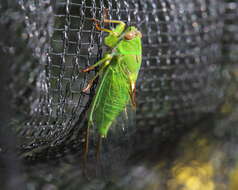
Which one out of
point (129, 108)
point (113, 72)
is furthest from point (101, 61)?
point (129, 108)

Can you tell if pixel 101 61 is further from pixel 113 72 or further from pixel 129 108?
pixel 129 108

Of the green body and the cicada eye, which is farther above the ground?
the cicada eye

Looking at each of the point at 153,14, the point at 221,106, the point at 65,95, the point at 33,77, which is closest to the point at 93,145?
the point at 65,95

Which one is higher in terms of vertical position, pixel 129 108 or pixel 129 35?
pixel 129 35

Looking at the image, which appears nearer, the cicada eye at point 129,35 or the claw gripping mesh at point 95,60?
the claw gripping mesh at point 95,60

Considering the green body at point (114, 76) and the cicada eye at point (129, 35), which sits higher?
the cicada eye at point (129, 35)

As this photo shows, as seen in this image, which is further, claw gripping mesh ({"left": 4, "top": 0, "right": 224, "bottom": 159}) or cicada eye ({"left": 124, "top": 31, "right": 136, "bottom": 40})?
cicada eye ({"left": 124, "top": 31, "right": 136, "bottom": 40})
